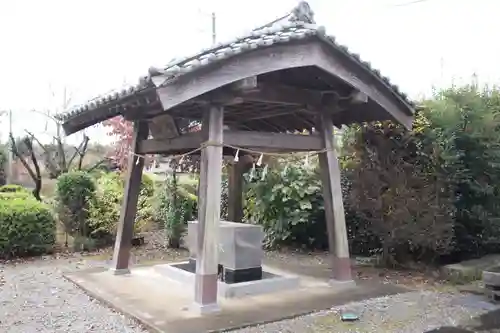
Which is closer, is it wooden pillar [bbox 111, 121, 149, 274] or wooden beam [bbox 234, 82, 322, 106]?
wooden beam [bbox 234, 82, 322, 106]

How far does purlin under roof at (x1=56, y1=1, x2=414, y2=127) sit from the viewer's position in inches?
175

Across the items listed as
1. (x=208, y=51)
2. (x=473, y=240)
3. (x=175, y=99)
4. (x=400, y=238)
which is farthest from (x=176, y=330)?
(x=473, y=240)

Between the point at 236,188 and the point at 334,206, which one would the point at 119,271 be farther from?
the point at 334,206

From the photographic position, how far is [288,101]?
5.86 metres

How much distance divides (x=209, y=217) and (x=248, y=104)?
6.04 ft

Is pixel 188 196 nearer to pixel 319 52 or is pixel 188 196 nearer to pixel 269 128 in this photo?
pixel 269 128

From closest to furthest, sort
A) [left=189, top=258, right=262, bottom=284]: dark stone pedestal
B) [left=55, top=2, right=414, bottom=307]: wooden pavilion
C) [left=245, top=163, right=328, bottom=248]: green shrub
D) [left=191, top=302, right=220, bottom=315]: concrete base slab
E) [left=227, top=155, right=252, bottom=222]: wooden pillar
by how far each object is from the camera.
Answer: [left=55, top=2, right=414, bottom=307]: wooden pavilion
[left=191, top=302, right=220, bottom=315]: concrete base slab
[left=189, top=258, right=262, bottom=284]: dark stone pedestal
[left=227, top=155, right=252, bottom=222]: wooden pillar
[left=245, top=163, right=328, bottom=248]: green shrub

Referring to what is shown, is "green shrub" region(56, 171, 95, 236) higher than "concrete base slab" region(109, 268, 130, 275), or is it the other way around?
"green shrub" region(56, 171, 95, 236)

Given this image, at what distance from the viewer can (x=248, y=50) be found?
473 centimetres

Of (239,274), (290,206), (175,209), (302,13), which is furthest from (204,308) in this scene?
(175,209)

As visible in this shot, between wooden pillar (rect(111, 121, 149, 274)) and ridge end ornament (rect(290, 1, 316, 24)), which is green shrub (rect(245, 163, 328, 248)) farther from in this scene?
ridge end ornament (rect(290, 1, 316, 24))

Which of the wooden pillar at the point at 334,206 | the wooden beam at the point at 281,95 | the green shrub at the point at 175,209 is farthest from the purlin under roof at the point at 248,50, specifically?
the green shrub at the point at 175,209

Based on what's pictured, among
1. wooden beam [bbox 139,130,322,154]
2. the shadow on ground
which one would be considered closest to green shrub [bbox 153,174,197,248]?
wooden beam [bbox 139,130,322,154]

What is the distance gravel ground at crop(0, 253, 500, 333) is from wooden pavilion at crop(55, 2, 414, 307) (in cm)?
91
